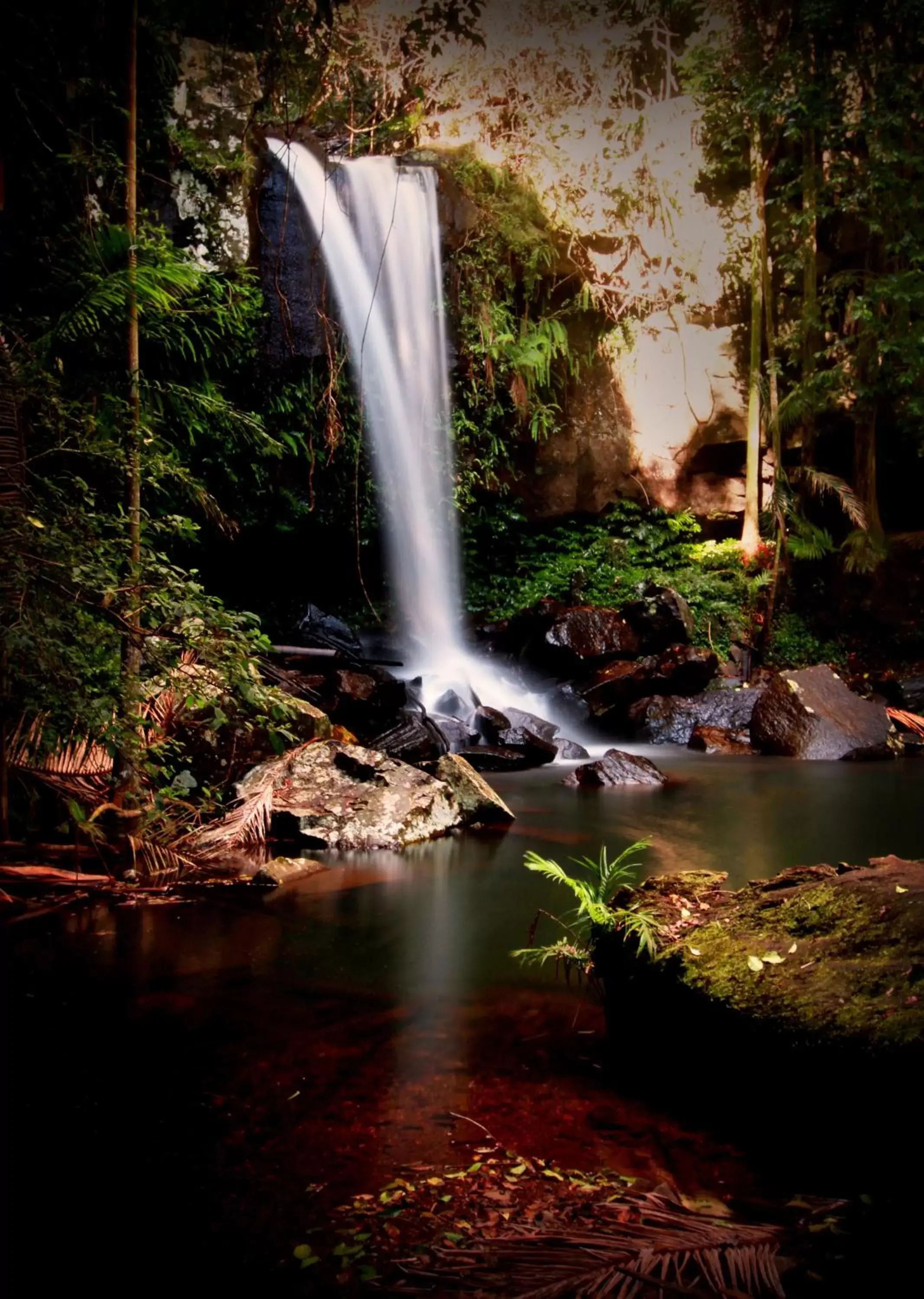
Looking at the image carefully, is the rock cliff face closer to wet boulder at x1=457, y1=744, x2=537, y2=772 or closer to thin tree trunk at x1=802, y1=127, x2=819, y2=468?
wet boulder at x1=457, y1=744, x2=537, y2=772

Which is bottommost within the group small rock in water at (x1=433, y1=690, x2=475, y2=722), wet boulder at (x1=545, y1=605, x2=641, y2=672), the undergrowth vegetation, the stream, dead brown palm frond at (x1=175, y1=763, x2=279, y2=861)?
the stream

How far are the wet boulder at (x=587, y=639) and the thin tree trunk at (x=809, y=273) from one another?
519cm

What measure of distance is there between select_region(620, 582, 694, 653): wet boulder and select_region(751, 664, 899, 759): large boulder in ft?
6.76

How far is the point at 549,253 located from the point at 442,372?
10.4 feet

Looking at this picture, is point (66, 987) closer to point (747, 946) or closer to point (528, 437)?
point (747, 946)

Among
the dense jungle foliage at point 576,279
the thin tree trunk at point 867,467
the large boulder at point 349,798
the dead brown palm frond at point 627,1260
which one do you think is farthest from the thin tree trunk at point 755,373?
the dead brown palm frond at point 627,1260

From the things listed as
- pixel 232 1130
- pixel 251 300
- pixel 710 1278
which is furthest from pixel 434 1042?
pixel 251 300

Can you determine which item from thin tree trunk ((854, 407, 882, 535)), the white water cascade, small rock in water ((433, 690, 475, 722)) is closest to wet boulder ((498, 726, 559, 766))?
small rock in water ((433, 690, 475, 722))

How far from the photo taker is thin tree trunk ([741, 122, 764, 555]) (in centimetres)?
1419

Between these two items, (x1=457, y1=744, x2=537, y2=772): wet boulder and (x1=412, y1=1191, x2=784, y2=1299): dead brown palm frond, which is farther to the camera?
(x1=457, y1=744, x2=537, y2=772): wet boulder

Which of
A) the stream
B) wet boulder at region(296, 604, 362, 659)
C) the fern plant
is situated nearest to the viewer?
the stream

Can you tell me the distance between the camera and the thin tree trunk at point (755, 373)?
46.5 feet

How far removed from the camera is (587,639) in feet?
38.9

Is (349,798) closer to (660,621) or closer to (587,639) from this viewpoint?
(587,639)
